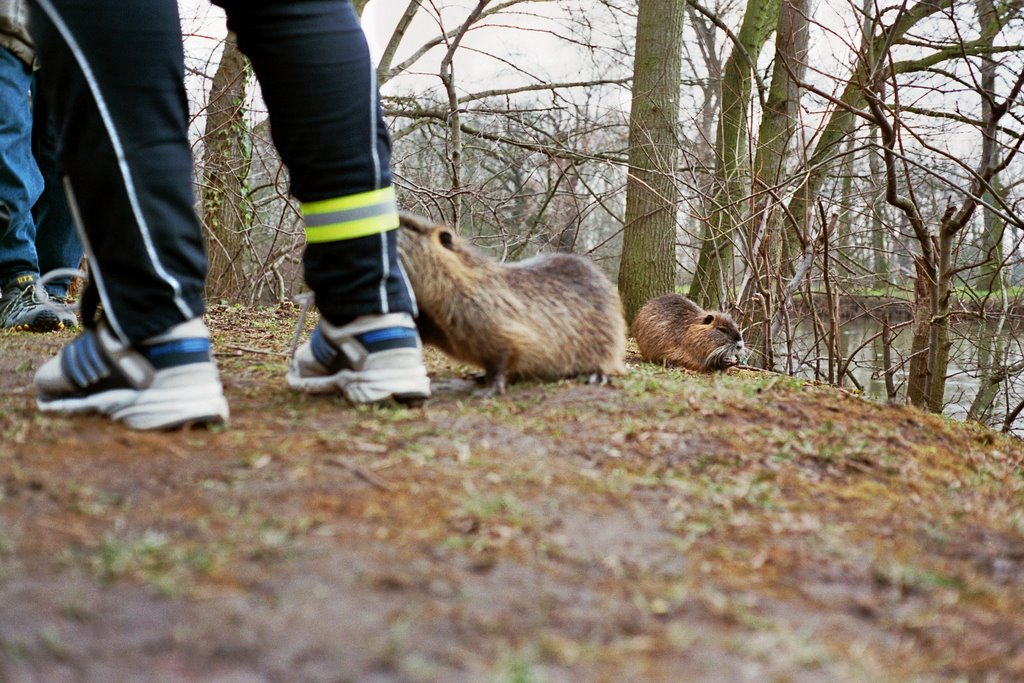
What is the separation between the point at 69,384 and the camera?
211cm

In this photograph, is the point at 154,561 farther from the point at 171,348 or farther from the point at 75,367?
the point at 75,367

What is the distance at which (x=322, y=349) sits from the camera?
8.04 ft

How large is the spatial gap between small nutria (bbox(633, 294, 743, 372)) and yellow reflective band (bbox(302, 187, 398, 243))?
3.17 m

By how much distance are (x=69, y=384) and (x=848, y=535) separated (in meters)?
1.82

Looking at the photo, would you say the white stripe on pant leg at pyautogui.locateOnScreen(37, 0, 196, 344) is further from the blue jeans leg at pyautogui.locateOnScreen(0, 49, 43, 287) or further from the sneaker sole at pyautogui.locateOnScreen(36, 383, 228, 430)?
the blue jeans leg at pyautogui.locateOnScreen(0, 49, 43, 287)

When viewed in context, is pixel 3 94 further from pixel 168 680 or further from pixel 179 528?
pixel 168 680

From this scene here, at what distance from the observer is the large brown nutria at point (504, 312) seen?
2.77 m

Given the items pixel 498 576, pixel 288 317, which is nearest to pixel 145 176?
pixel 498 576

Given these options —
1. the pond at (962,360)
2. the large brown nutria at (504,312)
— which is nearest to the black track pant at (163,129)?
the large brown nutria at (504,312)

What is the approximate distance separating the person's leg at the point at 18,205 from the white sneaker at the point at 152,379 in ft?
8.08

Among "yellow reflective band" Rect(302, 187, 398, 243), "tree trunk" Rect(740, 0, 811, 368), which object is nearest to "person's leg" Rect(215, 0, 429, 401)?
"yellow reflective band" Rect(302, 187, 398, 243)

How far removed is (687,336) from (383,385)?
3233mm

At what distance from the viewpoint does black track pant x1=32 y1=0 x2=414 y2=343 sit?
1.91m

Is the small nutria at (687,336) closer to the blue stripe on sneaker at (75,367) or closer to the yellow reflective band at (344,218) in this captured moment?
the yellow reflective band at (344,218)
